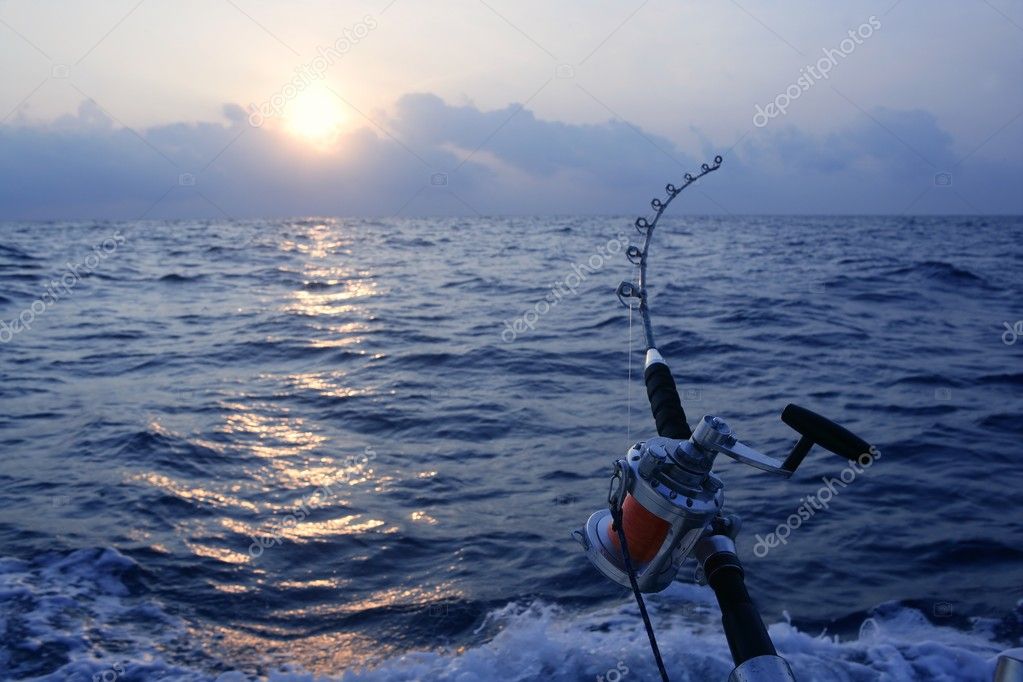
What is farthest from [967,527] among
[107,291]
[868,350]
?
[107,291]

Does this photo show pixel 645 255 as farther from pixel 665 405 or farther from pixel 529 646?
pixel 529 646

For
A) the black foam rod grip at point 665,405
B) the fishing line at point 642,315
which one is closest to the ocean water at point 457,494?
the fishing line at point 642,315

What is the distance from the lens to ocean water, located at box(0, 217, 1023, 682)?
14.1 feet

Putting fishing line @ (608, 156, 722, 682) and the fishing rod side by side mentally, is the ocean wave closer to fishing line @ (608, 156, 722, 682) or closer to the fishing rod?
fishing line @ (608, 156, 722, 682)

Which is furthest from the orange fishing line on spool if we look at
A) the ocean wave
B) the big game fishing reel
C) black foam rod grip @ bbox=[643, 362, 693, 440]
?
the ocean wave

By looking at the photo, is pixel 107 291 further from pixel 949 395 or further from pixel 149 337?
pixel 949 395

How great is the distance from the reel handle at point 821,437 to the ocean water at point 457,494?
A: 1.35 metres

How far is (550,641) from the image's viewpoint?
4312mm

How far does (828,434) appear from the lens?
1.51 meters

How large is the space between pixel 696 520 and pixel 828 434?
0.95 ft

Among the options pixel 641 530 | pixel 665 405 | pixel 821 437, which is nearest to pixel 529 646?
pixel 665 405

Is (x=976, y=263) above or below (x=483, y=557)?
above

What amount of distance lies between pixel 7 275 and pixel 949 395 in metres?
20.1

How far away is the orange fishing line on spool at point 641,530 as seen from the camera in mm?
1613
